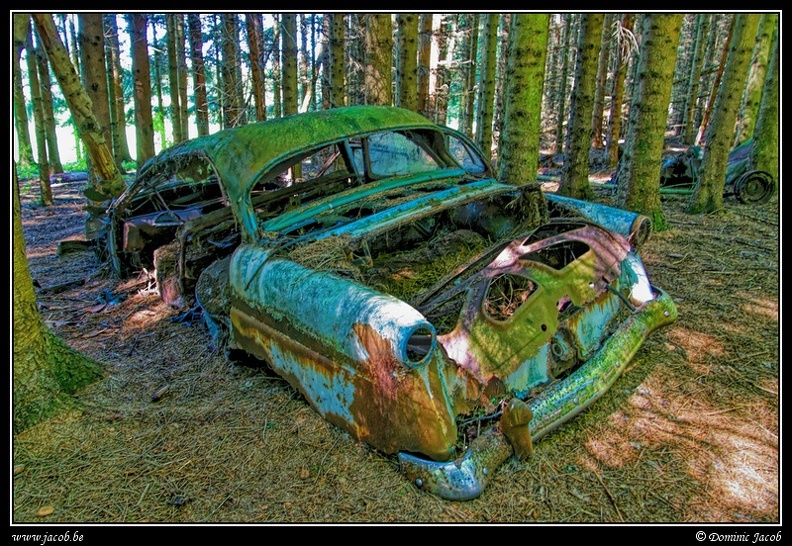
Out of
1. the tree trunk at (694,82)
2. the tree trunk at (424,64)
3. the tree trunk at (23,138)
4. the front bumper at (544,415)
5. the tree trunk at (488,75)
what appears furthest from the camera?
the tree trunk at (23,138)

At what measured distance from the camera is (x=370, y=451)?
2.53 metres

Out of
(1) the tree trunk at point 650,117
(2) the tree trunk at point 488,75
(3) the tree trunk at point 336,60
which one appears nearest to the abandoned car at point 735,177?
(1) the tree trunk at point 650,117

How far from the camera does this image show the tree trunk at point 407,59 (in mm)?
7059

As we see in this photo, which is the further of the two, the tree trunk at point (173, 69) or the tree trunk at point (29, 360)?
the tree trunk at point (173, 69)

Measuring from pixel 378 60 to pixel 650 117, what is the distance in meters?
3.43

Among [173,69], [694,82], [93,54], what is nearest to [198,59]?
[173,69]

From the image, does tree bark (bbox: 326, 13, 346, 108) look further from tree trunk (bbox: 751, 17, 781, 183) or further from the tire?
tree trunk (bbox: 751, 17, 781, 183)

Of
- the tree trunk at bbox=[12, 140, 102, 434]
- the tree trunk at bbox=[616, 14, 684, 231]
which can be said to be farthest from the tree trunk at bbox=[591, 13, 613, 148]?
the tree trunk at bbox=[12, 140, 102, 434]

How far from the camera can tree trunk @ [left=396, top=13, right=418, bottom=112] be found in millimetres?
7059

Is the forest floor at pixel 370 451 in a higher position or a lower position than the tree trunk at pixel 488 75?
lower

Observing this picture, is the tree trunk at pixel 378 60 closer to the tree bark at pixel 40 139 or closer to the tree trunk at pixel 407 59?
the tree trunk at pixel 407 59

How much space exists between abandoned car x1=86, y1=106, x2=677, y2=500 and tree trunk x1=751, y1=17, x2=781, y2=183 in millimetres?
5125

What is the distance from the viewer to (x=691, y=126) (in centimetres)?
1584

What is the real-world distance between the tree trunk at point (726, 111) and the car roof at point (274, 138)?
4355mm
